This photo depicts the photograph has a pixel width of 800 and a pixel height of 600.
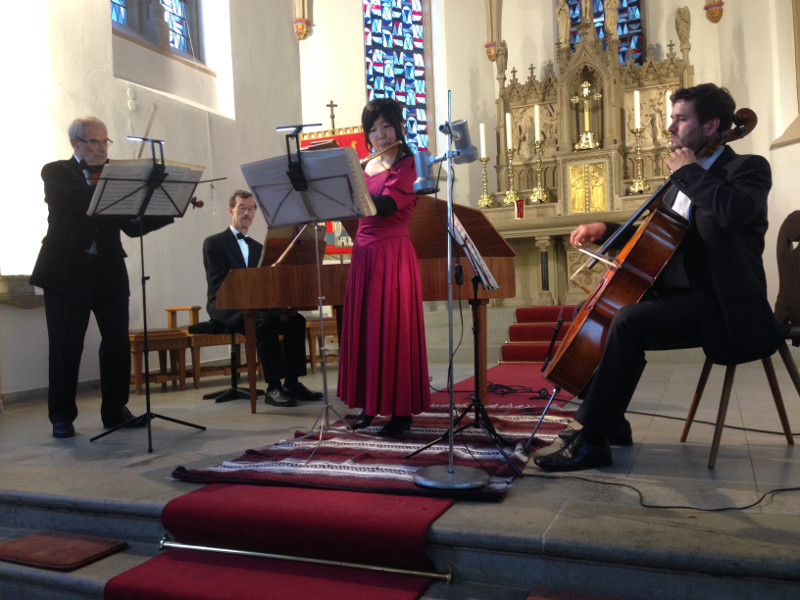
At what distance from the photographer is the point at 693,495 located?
260 cm

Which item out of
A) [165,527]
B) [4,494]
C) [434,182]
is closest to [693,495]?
[434,182]

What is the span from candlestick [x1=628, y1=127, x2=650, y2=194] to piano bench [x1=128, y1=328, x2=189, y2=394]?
603 centimetres

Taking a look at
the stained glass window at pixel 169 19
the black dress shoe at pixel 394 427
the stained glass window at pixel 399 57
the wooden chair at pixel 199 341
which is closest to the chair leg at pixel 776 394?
the black dress shoe at pixel 394 427

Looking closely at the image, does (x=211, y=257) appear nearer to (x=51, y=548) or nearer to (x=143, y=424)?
(x=143, y=424)

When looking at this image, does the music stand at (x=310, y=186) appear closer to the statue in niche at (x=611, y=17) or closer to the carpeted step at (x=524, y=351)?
the carpeted step at (x=524, y=351)

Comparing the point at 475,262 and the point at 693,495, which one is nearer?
the point at 693,495

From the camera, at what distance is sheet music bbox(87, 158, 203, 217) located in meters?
3.59

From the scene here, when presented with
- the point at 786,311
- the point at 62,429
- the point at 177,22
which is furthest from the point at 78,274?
the point at 177,22

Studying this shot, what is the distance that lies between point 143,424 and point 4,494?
4.74ft

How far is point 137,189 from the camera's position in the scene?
3695mm

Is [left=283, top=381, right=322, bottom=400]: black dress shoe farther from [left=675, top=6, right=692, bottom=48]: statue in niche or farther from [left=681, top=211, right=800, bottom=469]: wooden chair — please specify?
[left=675, top=6, right=692, bottom=48]: statue in niche

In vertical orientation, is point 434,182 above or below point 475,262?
above

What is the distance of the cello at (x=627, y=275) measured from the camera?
2920 millimetres

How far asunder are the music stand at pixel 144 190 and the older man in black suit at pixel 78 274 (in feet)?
0.88
